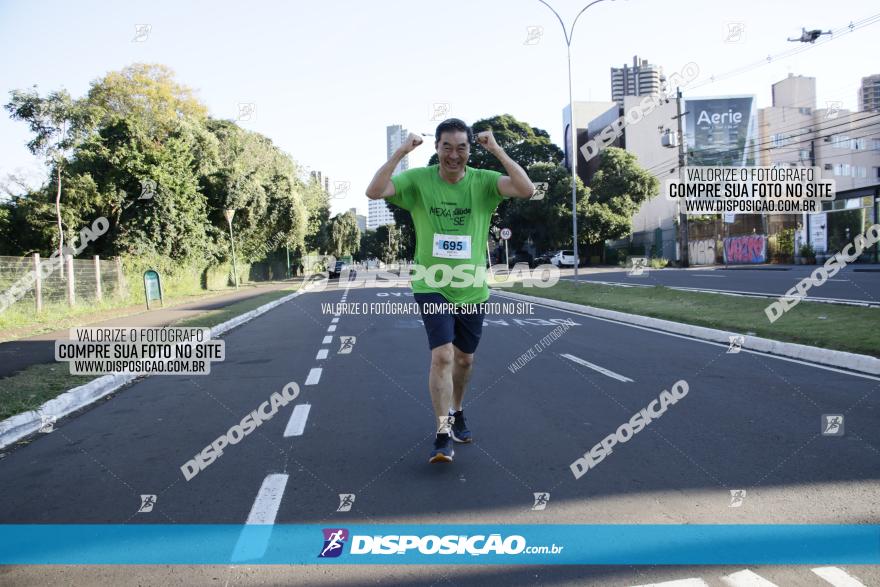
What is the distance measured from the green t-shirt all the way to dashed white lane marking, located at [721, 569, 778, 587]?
235 cm

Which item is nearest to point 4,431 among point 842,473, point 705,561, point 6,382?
point 6,382

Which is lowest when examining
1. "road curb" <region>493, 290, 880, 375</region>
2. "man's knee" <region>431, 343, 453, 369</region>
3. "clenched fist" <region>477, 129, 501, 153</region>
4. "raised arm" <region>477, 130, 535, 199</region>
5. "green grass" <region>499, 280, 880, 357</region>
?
"road curb" <region>493, 290, 880, 375</region>

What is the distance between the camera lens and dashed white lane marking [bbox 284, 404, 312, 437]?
523cm

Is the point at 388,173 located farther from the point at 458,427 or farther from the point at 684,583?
the point at 684,583

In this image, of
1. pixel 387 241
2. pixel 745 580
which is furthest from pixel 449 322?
pixel 387 241

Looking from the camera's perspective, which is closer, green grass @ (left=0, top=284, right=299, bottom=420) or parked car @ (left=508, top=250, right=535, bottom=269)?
green grass @ (left=0, top=284, right=299, bottom=420)

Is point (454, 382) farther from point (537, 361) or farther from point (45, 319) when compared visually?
point (45, 319)

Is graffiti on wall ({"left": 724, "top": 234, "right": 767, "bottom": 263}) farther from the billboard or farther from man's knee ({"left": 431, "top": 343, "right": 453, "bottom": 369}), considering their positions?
man's knee ({"left": 431, "top": 343, "right": 453, "bottom": 369})

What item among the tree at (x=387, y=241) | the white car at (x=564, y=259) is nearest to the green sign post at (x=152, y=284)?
the white car at (x=564, y=259)

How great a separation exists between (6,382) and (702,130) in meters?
60.5

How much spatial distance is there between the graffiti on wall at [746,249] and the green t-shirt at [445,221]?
40366 millimetres

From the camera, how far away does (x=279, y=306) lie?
2181cm

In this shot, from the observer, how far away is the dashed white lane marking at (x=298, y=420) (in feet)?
17.2

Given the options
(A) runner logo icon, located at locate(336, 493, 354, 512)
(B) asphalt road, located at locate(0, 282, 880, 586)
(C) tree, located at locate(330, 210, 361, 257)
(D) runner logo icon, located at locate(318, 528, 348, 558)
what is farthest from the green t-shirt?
(C) tree, located at locate(330, 210, 361, 257)
